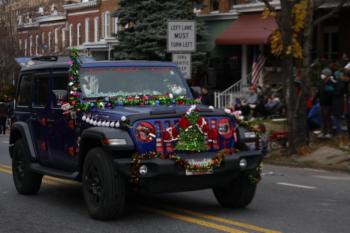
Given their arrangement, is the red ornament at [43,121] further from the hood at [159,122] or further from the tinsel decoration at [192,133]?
the tinsel decoration at [192,133]

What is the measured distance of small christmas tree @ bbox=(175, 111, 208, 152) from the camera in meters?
8.46

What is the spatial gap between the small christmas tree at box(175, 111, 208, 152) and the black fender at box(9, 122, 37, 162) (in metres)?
3.14

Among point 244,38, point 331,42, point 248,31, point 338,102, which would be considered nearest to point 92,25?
point 248,31

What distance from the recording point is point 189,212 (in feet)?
30.2

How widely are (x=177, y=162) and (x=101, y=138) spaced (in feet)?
3.07

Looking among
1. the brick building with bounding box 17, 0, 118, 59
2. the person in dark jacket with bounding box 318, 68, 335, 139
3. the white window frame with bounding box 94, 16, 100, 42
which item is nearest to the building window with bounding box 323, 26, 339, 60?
the person in dark jacket with bounding box 318, 68, 335, 139

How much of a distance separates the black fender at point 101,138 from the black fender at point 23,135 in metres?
1.89

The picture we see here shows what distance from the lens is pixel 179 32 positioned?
19797 mm

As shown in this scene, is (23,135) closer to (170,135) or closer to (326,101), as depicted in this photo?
(170,135)

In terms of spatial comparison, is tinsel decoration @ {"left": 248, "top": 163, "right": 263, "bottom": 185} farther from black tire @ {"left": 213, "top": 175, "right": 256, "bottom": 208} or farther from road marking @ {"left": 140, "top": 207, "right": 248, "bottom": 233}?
road marking @ {"left": 140, "top": 207, "right": 248, "bottom": 233}

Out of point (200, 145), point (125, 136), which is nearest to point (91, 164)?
point (125, 136)

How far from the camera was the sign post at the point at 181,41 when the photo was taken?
19703 mm

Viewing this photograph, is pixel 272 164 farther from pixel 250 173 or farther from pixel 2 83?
pixel 2 83

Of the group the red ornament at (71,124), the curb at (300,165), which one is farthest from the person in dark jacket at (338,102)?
the red ornament at (71,124)
